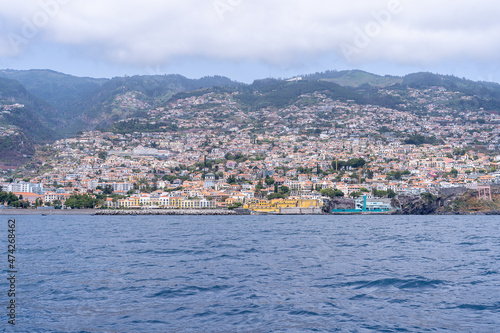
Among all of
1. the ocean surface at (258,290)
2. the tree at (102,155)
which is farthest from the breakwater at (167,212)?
the tree at (102,155)

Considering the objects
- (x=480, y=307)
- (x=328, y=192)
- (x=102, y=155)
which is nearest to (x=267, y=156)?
(x=102, y=155)

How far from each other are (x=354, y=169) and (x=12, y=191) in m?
55.3

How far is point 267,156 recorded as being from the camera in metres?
112

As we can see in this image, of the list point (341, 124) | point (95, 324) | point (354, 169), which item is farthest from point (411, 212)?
point (341, 124)

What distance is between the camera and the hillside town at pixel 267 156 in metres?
78.1

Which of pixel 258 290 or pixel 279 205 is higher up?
pixel 279 205

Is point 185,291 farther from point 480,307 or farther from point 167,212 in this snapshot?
point 167,212

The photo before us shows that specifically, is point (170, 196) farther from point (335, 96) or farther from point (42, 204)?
point (335, 96)

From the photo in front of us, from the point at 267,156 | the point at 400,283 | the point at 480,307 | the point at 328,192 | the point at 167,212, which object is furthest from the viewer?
the point at 267,156

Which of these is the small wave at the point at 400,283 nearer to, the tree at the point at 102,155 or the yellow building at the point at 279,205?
the yellow building at the point at 279,205

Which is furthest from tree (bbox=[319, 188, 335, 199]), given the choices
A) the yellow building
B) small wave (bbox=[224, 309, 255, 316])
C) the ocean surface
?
small wave (bbox=[224, 309, 255, 316])

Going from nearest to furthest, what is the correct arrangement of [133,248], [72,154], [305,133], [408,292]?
[408,292]
[133,248]
[72,154]
[305,133]

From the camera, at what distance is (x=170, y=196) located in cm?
7781

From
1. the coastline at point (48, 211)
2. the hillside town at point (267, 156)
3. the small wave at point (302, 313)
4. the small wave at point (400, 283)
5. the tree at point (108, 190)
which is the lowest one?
the small wave at point (302, 313)
